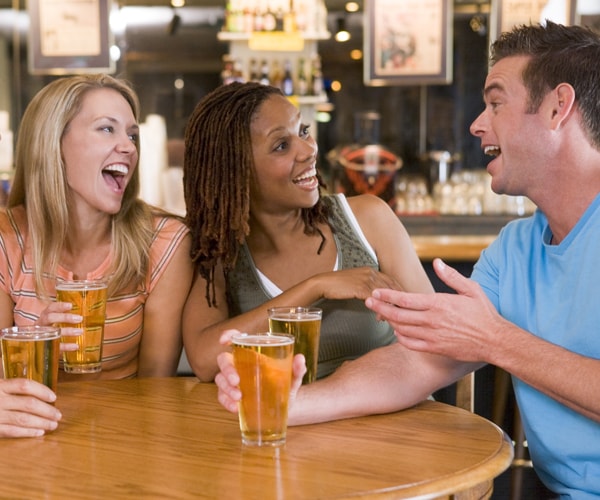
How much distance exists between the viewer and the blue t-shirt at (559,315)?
157 cm

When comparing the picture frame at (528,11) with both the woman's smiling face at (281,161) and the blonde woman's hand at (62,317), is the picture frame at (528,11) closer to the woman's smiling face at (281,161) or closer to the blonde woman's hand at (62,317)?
the woman's smiling face at (281,161)

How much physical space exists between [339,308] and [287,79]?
4.04 m

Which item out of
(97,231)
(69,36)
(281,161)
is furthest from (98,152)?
(69,36)

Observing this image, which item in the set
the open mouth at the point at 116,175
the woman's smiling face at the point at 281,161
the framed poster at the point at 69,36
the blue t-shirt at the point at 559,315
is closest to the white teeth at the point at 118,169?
the open mouth at the point at 116,175

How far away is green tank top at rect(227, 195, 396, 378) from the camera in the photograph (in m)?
2.16

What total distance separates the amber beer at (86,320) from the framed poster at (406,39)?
13.7 feet

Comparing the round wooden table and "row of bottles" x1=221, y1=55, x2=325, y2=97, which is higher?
"row of bottles" x1=221, y1=55, x2=325, y2=97

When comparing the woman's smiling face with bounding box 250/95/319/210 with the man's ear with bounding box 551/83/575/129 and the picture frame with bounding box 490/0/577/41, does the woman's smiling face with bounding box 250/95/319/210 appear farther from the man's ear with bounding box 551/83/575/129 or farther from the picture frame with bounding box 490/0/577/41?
the picture frame with bounding box 490/0/577/41

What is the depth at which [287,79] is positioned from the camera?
6016 mm

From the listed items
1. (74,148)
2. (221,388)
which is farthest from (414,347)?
(74,148)

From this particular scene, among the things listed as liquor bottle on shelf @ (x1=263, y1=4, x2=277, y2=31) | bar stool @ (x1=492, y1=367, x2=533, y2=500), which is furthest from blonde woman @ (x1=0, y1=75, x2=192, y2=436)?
liquor bottle on shelf @ (x1=263, y1=4, x2=277, y2=31)

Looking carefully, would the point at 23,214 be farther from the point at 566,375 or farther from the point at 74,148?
the point at 566,375

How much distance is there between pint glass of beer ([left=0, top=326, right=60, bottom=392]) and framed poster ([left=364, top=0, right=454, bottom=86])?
442 cm

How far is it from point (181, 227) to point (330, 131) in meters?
4.99
